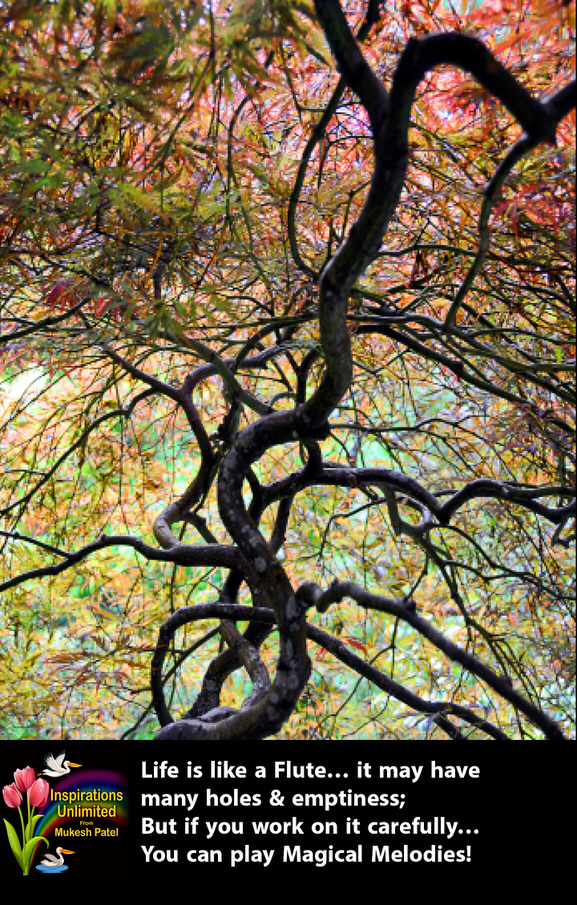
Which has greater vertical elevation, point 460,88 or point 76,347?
point 76,347

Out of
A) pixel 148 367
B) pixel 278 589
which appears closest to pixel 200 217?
pixel 278 589

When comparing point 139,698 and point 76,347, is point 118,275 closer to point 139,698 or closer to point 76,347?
point 76,347

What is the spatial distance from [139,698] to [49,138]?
204 cm

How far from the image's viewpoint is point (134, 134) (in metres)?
0.96
